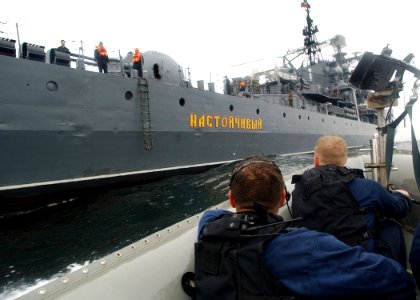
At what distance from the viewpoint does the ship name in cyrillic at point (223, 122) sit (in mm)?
11766

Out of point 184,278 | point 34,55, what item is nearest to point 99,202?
point 34,55

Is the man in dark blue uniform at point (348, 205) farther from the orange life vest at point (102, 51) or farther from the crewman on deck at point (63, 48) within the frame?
the orange life vest at point (102, 51)

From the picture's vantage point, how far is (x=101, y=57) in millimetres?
9523

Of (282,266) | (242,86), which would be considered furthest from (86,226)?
(242,86)

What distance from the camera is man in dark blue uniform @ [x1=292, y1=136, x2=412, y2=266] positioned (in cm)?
220

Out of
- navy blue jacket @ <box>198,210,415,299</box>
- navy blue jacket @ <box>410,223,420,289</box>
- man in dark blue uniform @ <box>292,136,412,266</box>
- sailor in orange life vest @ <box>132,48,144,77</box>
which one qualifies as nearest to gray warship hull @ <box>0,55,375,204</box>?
sailor in orange life vest @ <box>132,48,144,77</box>

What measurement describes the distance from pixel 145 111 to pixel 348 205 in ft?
28.2

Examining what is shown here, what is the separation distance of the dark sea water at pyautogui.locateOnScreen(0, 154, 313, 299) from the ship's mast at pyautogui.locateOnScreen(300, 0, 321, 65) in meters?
23.4

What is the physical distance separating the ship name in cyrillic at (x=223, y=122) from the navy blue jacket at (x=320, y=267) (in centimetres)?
1035

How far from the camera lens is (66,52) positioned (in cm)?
863

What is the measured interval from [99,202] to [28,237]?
2.29 metres

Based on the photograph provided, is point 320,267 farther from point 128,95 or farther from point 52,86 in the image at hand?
point 128,95

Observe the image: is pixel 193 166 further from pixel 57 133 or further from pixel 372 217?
pixel 372 217

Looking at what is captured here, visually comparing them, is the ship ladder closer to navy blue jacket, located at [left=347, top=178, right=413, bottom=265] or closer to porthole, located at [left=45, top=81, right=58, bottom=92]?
porthole, located at [left=45, top=81, right=58, bottom=92]
